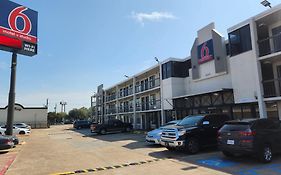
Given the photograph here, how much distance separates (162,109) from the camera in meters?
28.0

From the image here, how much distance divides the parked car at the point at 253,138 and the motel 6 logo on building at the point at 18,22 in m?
19.0

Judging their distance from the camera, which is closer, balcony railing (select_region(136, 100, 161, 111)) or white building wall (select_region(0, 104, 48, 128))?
balcony railing (select_region(136, 100, 161, 111))

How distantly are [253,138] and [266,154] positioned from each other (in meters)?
0.92

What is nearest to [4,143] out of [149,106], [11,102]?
[11,102]

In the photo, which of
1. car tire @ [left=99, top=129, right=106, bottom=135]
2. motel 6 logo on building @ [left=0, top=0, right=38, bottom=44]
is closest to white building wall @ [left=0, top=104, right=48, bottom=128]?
car tire @ [left=99, top=129, right=106, bottom=135]

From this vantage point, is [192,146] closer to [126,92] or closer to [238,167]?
[238,167]

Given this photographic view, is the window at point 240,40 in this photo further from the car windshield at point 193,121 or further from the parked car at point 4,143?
the parked car at point 4,143

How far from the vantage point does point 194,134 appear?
12312 millimetres

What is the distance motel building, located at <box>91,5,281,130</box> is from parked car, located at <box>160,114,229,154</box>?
4559 millimetres

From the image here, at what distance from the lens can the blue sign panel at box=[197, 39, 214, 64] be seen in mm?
21328

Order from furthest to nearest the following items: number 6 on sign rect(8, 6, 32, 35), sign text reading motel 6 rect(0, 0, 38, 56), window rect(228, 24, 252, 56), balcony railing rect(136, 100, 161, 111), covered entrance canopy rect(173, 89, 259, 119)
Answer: balcony railing rect(136, 100, 161, 111) → number 6 on sign rect(8, 6, 32, 35) → sign text reading motel 6 rect(0, 0, 38, 56) → covered entrance canopy rect(173, 89, 259, 119) → window rect(228, 24, 252, 56)

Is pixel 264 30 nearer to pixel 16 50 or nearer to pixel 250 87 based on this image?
pixel 250 87

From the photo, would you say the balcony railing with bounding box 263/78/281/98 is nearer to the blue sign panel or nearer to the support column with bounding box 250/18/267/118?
the support column with bounding box 250/18/267/118

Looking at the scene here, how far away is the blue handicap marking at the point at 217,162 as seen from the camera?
9286 millimetres
